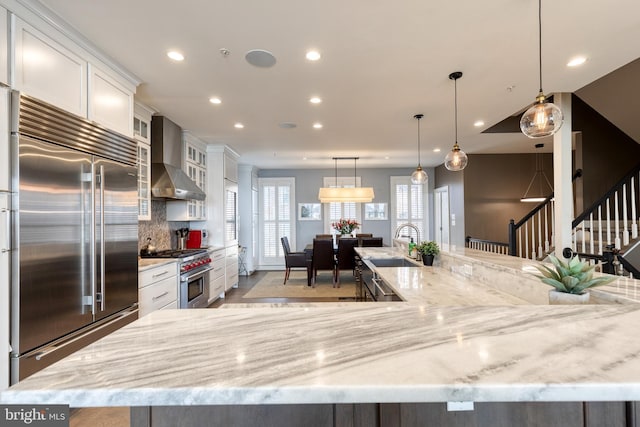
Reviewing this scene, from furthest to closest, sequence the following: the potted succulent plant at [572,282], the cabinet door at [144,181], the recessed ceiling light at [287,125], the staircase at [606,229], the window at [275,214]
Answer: the window at [275,214], the recessed ceiling light at [287,125], the staircase at [606,229], the cabinet door at [144,181], the potted succulent plant at [572,282]

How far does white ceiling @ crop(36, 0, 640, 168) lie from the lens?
1929 mm

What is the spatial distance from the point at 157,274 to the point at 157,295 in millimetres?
213

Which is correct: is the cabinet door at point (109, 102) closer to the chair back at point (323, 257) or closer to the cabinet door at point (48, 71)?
the cabinet door at point (48, 71)

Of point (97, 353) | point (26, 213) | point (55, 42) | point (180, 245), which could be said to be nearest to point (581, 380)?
point (97, 353)

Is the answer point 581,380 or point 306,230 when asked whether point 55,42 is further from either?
point 306,230

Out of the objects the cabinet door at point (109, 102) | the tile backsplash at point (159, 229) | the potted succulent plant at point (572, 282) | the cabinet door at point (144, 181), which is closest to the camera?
the potted succulent plant at point (572, 282)

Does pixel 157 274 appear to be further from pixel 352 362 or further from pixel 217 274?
pixel 352 362

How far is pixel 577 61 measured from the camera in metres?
2.57

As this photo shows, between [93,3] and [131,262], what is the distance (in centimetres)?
184

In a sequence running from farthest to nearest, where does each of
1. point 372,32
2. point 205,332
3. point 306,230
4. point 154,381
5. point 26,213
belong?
point 306,230 < point 372,32 < point 26,213 < point 205,332 < point 154,381

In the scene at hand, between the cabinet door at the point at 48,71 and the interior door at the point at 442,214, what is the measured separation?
6.83 metres

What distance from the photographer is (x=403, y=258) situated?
3.46 metres

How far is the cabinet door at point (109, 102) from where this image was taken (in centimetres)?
232

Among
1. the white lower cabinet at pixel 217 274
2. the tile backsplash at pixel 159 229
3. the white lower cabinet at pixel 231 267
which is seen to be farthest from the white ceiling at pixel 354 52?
the white lower cabinet at pixel 231 267
